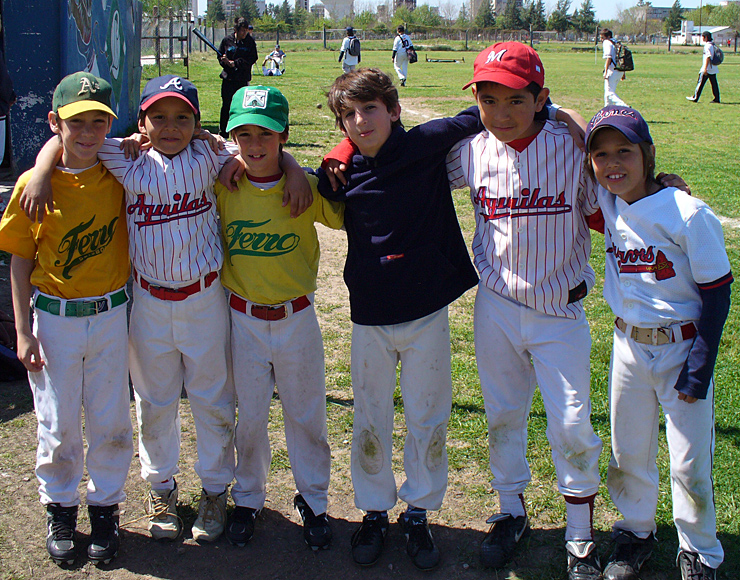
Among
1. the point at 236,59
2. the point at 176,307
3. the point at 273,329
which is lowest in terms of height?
the point at 273,329

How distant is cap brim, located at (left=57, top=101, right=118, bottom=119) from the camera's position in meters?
2.73

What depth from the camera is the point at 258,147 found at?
285 cm

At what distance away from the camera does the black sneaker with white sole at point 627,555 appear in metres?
2.69

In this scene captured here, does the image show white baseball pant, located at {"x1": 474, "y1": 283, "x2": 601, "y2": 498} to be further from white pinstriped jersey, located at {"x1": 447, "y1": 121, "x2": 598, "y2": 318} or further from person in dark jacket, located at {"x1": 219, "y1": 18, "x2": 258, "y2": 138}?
person in dark jacket, located at {"x1": 219, "y1": 18, "x2": 258, "y2": 138}

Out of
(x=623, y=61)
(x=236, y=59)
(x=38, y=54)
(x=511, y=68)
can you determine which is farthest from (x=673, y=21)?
(x=511, y=68)

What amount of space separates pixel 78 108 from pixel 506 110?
1.67 m

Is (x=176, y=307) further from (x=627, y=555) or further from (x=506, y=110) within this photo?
(x=627, y=555)

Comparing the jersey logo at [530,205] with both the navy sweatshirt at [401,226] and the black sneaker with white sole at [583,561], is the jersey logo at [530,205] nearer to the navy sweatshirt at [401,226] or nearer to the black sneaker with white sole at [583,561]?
the navy sweatshirt at [401,226]

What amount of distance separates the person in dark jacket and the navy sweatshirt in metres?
8.97

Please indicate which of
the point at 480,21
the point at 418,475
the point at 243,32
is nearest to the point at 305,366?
the point at 418,475

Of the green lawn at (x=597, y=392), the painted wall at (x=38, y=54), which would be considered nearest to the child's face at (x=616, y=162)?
the green lawn at (x=597, y=392)

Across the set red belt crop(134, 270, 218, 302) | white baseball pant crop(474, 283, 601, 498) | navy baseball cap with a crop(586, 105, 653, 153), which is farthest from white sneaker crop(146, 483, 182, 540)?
navy baseball cap with a crop(586, 105, 653, 153)

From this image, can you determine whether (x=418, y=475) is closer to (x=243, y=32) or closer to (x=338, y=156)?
(x=338, y=156)

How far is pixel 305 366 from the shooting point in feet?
9.93
